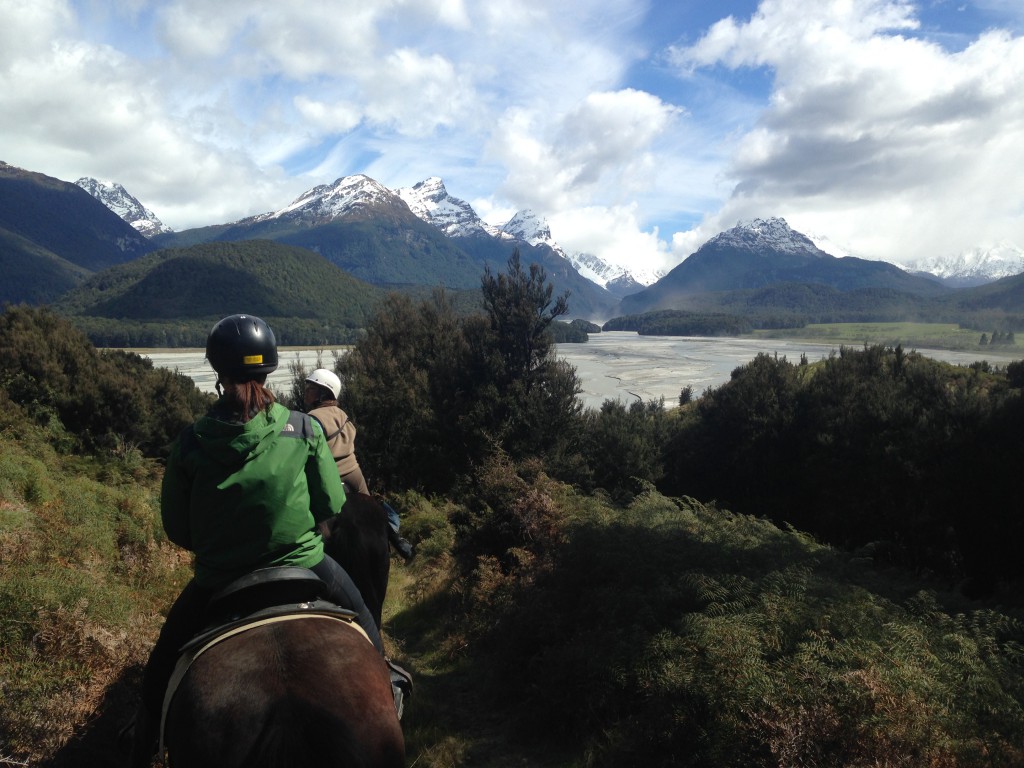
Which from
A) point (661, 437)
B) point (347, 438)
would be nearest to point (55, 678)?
point (347, 438)

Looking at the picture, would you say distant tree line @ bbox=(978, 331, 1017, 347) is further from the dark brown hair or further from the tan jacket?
the dark brown hair

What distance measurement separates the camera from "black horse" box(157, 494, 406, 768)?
2.13m

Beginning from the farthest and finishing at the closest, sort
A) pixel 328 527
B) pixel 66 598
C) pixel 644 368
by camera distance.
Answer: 1. pixel 644 368
2. pixel 328 527
3. pixel 66 598

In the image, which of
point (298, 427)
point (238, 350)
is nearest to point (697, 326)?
point (298, 427)

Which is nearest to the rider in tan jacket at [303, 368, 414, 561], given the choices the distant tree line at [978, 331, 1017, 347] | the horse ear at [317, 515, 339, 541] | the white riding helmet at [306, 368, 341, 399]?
the white riding helmet at [306, 368, 341, 399]

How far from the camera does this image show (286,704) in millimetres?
2191

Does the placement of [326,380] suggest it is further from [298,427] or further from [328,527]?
[298,427]

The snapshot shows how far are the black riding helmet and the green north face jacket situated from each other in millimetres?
198

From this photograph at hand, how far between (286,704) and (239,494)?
93cm

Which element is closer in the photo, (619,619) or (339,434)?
(339,434)

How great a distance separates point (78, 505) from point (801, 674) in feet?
25.6

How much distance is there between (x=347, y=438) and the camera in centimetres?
535

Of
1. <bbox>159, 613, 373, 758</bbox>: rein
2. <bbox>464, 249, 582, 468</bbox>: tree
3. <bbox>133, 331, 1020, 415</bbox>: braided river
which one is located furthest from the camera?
<bbox>133, 331, 1020, 415</bbox>: braided river

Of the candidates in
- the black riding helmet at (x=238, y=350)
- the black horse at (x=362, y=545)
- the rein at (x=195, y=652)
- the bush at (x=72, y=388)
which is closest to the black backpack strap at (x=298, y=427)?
the black riding helmet at (x=238, y=350)
